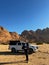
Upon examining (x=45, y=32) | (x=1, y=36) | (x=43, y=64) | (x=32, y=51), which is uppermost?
(x=45, y=32)

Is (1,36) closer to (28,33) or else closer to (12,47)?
(28,33)

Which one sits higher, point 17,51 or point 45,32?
point 45,32

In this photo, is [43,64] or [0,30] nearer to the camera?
[43,64]

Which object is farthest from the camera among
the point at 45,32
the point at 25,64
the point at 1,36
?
the point at 45,32

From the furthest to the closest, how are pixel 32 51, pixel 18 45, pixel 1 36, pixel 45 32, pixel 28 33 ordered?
pixel 45 32
pixel 28 33
pixel 1 36
pixel 18 45
pixel 32 51

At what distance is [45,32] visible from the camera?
613ft

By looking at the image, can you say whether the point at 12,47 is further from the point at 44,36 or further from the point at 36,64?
the point at 44,36

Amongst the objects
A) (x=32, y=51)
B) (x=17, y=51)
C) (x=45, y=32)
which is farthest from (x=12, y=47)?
(x=45, y=32)

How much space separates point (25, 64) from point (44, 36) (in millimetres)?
161124

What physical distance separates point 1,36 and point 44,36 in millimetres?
71969

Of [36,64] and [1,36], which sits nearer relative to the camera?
[36,64]

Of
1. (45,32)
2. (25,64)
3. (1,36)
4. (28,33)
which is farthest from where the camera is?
(45,32)

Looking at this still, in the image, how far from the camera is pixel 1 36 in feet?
375

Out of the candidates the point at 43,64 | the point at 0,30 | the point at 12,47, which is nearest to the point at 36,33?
the point at 0,30
